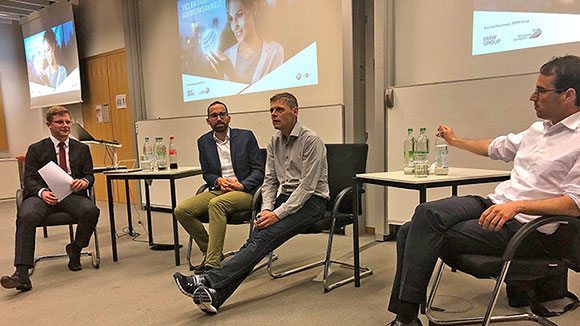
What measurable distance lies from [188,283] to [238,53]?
10.0 ft

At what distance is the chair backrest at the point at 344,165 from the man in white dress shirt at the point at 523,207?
871 mm

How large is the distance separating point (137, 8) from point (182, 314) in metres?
4.58

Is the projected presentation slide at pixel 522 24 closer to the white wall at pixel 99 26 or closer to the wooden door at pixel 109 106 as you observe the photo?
the wooden door at pixel 109 106

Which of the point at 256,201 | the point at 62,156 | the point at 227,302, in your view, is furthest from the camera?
the point at 62,156

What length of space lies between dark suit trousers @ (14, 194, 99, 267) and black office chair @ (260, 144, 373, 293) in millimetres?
1365

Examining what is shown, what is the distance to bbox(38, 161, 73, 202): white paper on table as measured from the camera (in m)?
2.83

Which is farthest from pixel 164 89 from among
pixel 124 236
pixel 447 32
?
pixel 447 32

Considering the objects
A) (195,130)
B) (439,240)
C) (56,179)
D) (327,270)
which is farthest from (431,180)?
(195,130)

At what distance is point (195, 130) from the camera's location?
15.7 feet

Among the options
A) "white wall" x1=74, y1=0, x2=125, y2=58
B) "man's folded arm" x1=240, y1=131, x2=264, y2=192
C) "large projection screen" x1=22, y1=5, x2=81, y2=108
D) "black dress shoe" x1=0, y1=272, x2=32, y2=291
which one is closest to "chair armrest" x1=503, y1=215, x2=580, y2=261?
"man's folded arm" x1=240, y1=131, x2=264, y2=192

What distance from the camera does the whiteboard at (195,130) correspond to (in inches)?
145

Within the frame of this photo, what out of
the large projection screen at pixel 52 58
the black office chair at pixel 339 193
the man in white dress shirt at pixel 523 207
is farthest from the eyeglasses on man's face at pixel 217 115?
the large projection screen at pixel 52 58

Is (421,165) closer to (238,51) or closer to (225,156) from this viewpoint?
(225,156)

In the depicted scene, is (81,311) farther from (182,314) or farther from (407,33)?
(407,33)
